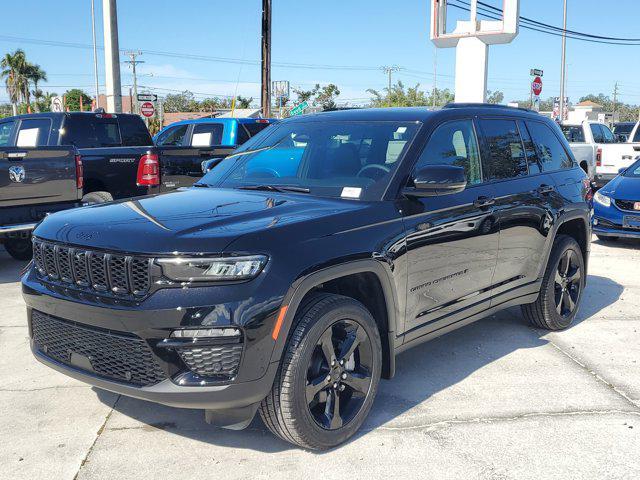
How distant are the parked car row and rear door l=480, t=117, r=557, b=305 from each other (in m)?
5.00

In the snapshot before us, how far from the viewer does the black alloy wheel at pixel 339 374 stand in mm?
3418

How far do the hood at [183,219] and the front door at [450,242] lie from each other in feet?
1.74

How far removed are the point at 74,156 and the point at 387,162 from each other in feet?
16.0

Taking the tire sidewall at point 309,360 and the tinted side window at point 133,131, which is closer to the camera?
the tire sidewall at point 309,360

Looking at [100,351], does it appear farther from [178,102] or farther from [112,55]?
[178,102]

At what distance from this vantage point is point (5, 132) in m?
9.96

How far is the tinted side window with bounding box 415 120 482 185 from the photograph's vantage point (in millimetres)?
→ 4254

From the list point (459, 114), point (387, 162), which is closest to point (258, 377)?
point (387, 162)

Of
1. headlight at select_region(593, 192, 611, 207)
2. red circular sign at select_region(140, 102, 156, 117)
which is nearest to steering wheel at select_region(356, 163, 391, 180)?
headlight at select_region(593, 192, 611, 207)

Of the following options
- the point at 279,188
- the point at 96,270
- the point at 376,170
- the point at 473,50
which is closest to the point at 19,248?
the point at 279,188

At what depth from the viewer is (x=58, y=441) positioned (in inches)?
144

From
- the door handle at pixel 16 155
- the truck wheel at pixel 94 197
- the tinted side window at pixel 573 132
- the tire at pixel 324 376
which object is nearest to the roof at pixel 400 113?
the tire at pixel 324 376

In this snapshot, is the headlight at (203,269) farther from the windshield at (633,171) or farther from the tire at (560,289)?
the windshield at (633,171)

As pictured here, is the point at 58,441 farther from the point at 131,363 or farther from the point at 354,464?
the point at 354,464
